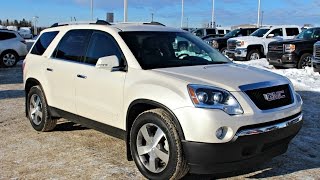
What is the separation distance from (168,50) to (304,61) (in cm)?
1243

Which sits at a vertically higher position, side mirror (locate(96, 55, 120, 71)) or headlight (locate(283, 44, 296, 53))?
headlight (locate(283, 44, 296, 53))

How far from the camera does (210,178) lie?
463 centimetres

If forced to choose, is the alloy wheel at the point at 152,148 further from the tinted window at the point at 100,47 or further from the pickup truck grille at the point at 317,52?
the pickup truck grille at the point at 317,52

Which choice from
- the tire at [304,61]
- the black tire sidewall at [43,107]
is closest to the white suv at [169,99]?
the black tire sidewall at [43,107]

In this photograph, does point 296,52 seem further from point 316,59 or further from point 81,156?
point 81,156

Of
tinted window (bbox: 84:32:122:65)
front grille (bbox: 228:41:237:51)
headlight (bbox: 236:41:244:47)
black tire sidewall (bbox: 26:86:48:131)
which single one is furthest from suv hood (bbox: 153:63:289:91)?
front grille (bbox: 228:41:237:51)

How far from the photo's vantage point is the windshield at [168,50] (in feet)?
16.4

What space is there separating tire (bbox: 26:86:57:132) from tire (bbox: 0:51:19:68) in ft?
41.9

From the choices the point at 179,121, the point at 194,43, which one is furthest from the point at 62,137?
the point at 179,121

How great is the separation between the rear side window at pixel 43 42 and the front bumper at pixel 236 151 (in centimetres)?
342

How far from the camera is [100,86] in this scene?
514 cm

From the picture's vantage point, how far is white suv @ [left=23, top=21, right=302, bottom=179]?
158 inches

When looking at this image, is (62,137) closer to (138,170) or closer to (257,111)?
(138,170)

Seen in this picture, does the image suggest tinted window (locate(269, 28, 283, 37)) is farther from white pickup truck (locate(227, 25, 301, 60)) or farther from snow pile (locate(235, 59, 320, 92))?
snow pile (locate(235, 59, 320, 92))
